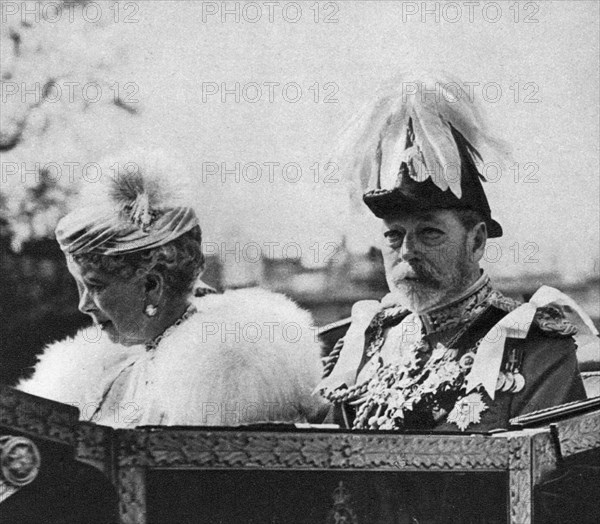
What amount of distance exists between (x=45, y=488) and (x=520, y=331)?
2576 millimetres

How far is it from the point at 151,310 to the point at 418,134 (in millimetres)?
1697

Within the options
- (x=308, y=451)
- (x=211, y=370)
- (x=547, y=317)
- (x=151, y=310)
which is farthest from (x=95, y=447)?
(x=547, y=317)

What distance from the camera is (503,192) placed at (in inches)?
283

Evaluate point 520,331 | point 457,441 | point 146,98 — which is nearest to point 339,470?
point 457,441

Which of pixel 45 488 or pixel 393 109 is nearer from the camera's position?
pixel 45 488

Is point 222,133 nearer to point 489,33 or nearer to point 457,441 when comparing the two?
point 489,33

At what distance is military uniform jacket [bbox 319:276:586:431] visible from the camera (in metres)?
6.90

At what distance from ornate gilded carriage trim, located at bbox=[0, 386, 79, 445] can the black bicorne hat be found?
198cm

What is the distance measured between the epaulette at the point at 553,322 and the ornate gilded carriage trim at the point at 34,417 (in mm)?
2503

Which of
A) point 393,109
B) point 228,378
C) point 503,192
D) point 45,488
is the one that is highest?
point 393,109

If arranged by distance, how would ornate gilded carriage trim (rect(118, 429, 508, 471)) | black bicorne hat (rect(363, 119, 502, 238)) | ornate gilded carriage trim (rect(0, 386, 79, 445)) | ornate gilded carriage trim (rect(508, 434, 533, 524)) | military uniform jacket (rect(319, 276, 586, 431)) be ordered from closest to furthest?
ornate gilded carriage trim (rect(0, 386, 79, 445)) → ornate gilded carriage trim (rect(118, 429, 508, 471)) → ornate gilded carriage trim (rect(508, 434, 533, 524)) → military uniform jacket (rect(319, 276, 586, 431)) → black bicorne hat (rect(363, 119, 502, 238))

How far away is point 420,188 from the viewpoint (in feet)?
23.0

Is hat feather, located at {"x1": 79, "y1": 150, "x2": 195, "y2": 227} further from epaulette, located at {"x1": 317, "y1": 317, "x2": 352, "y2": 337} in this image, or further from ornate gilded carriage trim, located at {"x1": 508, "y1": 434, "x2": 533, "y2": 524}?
ornate gilded carriage trim, located at {"x1": 508, "y1": 434, "x2": 533, "y2": 524}

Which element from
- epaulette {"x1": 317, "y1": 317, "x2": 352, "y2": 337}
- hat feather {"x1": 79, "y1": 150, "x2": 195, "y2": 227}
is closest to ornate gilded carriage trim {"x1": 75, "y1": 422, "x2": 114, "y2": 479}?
hat feather {"x1": 79, "y1": 150, "x2": 195, "y2": 227}
